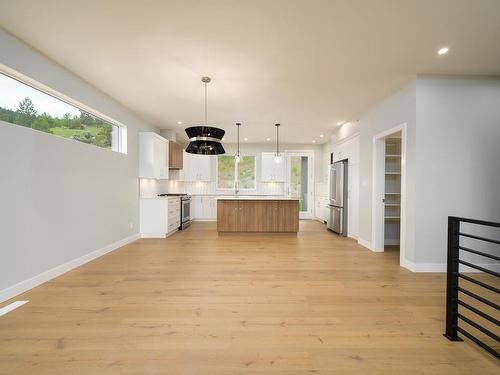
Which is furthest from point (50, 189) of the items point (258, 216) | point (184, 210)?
point (258, 216)

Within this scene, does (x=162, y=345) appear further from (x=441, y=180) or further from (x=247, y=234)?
(x=247, y=234)

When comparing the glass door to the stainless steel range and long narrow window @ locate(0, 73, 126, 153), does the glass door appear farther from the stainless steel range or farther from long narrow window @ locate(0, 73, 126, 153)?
long narrow window @ locate(0, 73, 126, 153)

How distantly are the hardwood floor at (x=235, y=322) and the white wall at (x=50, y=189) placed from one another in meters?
0.41

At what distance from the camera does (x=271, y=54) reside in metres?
2.96

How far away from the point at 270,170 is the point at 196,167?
104 inches

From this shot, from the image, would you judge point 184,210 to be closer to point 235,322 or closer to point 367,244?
point 367,244

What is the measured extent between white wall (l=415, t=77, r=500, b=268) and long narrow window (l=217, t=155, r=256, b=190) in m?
5.95

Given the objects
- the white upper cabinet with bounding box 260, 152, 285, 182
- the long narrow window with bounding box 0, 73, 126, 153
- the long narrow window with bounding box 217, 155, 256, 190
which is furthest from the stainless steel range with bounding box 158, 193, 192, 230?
the white upper cabinet with bounding box 260, 152, 285, 182

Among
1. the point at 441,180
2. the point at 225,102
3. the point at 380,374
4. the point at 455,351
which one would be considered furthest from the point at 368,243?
the point at 225,102

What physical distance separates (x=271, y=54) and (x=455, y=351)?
3321mm

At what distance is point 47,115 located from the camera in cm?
320

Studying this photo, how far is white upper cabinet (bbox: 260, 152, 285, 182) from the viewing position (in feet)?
29.0

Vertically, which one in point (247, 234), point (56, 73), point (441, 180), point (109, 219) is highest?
point (56, 73)

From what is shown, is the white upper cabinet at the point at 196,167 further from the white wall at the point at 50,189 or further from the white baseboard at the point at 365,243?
the white baseboard at the point at 365,243
